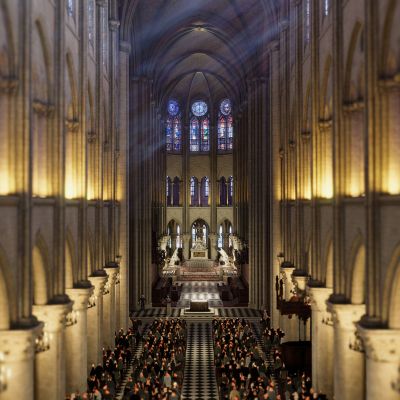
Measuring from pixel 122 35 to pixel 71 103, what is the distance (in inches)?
589

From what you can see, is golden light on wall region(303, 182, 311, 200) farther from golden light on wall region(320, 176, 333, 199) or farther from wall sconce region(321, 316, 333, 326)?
wall sconce region(321, 316, 333, 326)

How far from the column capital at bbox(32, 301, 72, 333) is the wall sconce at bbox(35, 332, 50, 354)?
1.10ft

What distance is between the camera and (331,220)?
2102 centimetres

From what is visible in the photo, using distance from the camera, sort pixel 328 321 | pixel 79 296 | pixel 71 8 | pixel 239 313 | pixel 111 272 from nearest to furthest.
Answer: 1. pixel 328 321
2. pixel 71 8
3. pixel 79 296
4. pixel 111 272
5. pixel 239 313

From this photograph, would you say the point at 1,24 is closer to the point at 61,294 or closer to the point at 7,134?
the point at 7,134

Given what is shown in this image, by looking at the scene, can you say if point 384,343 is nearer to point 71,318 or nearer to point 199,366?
point 71,318

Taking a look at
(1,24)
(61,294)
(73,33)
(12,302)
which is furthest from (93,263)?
(1,24)

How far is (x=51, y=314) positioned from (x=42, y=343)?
160cm

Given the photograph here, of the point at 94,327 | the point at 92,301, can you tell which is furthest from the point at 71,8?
the point at 94,327

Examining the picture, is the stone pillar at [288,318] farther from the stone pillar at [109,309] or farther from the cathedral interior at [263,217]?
the stone pillar at [109,309]

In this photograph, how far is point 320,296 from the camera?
22.2 meters

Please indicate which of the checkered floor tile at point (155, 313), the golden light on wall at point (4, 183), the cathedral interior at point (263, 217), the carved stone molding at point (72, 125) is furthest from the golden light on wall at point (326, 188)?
the checkered floor tile at point (155, 313)

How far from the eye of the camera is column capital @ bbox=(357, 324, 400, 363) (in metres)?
14.3

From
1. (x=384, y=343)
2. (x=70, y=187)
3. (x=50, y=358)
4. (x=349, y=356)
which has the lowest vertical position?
(x=50, y=358)
